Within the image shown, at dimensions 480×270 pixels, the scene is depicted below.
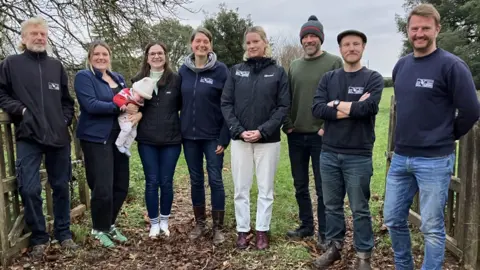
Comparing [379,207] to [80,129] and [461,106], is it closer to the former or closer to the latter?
[461,106]

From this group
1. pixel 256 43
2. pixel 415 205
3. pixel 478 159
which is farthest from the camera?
pixel 415 205

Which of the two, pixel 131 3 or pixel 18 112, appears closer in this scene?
pixel 18 112

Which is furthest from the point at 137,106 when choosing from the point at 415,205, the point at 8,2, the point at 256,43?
the point at 8,2

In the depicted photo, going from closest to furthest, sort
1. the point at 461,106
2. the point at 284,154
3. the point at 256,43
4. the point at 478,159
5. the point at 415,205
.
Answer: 1. the point at 461,106
2. the point at 478,159
3. the point at 256,43
4. the point at 415,205
5. the point at 284,154

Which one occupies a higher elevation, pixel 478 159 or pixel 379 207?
pixel 478 159

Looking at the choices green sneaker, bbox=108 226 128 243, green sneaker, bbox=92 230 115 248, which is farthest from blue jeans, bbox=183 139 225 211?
green sneaker, bbox=92 230 115 248

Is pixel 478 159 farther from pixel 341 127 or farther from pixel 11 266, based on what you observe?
pixel 11 266

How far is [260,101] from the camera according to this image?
172 inches

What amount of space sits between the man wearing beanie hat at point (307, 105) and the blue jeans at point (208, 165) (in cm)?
84

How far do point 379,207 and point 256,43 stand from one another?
10.3 feet

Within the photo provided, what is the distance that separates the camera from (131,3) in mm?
8820

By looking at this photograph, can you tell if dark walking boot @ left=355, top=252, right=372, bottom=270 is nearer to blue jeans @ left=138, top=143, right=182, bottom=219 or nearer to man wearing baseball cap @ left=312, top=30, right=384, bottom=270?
man wearing baseball cap @ left=312, top=30, right=384, bottom=270

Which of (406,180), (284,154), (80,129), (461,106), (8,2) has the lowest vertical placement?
(284,154)

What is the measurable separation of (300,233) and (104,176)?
2.30m
